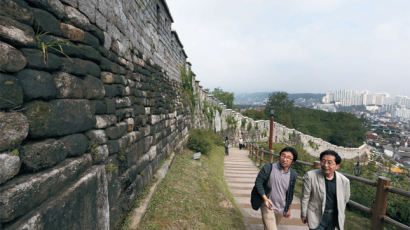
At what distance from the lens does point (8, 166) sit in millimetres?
1285

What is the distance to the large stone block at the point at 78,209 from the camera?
57.0 inches

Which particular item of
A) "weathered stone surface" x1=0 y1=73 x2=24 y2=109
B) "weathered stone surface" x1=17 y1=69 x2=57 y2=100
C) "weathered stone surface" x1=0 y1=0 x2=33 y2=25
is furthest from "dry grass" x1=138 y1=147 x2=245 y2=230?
"weathered stone surface" x1=0 y1=0 x2=33 y2=25

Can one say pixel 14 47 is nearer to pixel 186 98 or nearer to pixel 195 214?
pixel 195 214

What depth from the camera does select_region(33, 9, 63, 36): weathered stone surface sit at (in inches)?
61.4

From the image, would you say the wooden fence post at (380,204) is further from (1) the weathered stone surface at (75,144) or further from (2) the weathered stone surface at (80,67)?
(2) the weathered stone surface at (80,67)

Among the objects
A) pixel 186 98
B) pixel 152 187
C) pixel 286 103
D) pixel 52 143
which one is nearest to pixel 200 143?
pixel 186 98

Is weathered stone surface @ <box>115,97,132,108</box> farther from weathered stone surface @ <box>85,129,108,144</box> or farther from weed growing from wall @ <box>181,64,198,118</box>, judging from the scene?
weed growing from wall @ <box>181,64,198,118</box>

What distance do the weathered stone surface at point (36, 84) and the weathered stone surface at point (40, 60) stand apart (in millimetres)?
49

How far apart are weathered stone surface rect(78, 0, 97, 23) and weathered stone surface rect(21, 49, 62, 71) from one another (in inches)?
30.7

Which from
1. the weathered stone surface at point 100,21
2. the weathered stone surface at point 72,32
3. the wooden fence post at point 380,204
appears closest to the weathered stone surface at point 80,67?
the weathered stone surface at point 72,32

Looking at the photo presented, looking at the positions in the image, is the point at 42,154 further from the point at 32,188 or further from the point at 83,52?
the point at 83,52

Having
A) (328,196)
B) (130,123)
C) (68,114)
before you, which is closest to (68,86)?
(68,114)

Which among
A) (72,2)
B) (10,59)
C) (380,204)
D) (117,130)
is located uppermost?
(72,2)

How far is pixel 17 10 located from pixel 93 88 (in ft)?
3.51
